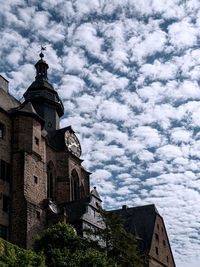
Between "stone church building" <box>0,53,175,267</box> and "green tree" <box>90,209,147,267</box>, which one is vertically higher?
"stone church building" <box>0,53,175,267</box>

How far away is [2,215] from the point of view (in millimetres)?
32688

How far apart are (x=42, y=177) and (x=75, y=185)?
1028 cm

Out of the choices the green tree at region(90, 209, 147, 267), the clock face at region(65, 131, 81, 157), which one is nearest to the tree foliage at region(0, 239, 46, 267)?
the green tree at region(90, 209, 147, 267)

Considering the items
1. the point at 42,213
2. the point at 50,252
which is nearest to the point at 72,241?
the point at 50,252

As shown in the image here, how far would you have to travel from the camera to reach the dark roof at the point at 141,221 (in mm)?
52022

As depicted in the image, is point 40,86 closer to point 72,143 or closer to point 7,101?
point 72,143

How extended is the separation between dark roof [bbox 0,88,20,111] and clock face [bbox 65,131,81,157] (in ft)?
27.2

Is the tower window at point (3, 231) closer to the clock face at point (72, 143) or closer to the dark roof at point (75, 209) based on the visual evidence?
the dark roof at point (75, 209)

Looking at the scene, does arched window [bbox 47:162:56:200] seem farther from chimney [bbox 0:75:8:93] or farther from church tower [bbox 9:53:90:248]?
chimney [bbox 0:75:8:93]

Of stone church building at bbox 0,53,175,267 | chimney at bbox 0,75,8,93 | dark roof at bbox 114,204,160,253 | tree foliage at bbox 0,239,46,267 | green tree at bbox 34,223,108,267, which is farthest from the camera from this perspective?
dark roof at bbox 114,204,160,253

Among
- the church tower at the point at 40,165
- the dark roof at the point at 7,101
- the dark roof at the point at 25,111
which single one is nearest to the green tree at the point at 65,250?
the church tower at the point at 40,165

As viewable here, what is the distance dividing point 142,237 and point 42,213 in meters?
20.8

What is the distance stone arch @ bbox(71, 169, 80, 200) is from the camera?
4684 centimetres

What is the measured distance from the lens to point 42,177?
37750 millimetres
